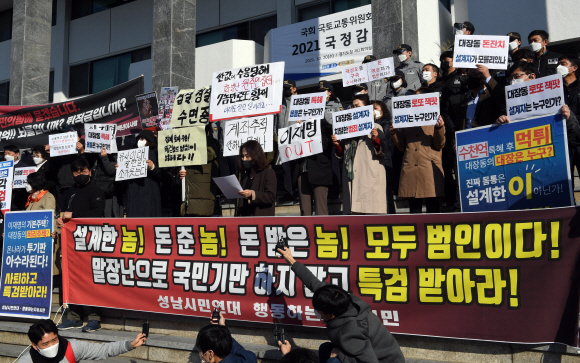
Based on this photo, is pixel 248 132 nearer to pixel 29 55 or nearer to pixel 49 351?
pixel 49 351

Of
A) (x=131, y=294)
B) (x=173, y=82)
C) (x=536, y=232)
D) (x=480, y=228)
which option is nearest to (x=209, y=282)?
(x=131, y=294)

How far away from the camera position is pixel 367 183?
20.4ft

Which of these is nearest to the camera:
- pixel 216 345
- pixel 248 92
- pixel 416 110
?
pixel 216 345

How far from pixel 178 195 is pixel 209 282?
282 cm

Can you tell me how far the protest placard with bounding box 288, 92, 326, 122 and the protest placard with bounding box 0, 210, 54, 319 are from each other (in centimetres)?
344

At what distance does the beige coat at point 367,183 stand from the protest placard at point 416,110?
1.28ft

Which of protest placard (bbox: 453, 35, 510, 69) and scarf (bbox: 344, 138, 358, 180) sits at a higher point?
protest placard (bbox: 453, 35, 510, 69)

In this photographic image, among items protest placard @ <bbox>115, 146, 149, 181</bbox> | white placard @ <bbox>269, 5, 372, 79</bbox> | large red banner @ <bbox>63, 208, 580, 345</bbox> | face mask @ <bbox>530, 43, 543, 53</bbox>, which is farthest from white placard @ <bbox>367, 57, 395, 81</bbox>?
white placard @ <bbox>269, 5, 372, 79</bbox>

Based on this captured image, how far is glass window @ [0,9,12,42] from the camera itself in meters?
20.9

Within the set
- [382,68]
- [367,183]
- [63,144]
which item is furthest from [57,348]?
[382,68]

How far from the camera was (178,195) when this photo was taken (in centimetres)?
831

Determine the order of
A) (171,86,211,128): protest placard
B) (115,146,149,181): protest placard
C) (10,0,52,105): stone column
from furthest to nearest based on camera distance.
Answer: (10,0,52,105): stone column
(171,86,211,128): protest placard
(115,146,149,181): protest placard

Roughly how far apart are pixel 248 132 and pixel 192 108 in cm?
118

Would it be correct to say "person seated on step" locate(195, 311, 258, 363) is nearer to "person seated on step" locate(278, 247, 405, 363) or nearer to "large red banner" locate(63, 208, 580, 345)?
"person seated on step" locate(278, 247, 405, 363)
